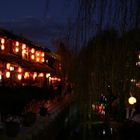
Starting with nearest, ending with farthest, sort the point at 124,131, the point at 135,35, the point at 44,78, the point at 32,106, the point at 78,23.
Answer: the point at 135,35 < the point at 78,23 < the point at 124,131 < the point at 32,106 < the point at 44,78

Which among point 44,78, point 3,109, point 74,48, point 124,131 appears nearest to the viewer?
point 74,48

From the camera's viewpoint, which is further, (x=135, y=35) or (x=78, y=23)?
(x=78, y=23)

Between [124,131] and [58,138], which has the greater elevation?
[124,131]

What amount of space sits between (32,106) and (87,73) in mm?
12378

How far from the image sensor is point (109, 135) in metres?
11.2

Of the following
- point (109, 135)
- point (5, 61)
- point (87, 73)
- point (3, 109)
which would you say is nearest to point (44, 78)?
point (5, 61)

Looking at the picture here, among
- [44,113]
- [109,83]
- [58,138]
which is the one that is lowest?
[58,138]

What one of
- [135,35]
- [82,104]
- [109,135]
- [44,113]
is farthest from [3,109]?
[135,35]

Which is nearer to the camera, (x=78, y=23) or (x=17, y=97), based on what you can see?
(x=78, y=23)

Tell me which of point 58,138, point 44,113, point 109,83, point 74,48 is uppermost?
point 74,48

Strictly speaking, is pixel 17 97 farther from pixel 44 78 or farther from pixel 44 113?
pixel 44 78

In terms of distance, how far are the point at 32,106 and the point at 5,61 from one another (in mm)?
7849

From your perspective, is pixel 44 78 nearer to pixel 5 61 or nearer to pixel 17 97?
pixel 5 61

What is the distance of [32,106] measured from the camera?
58.8 feet
